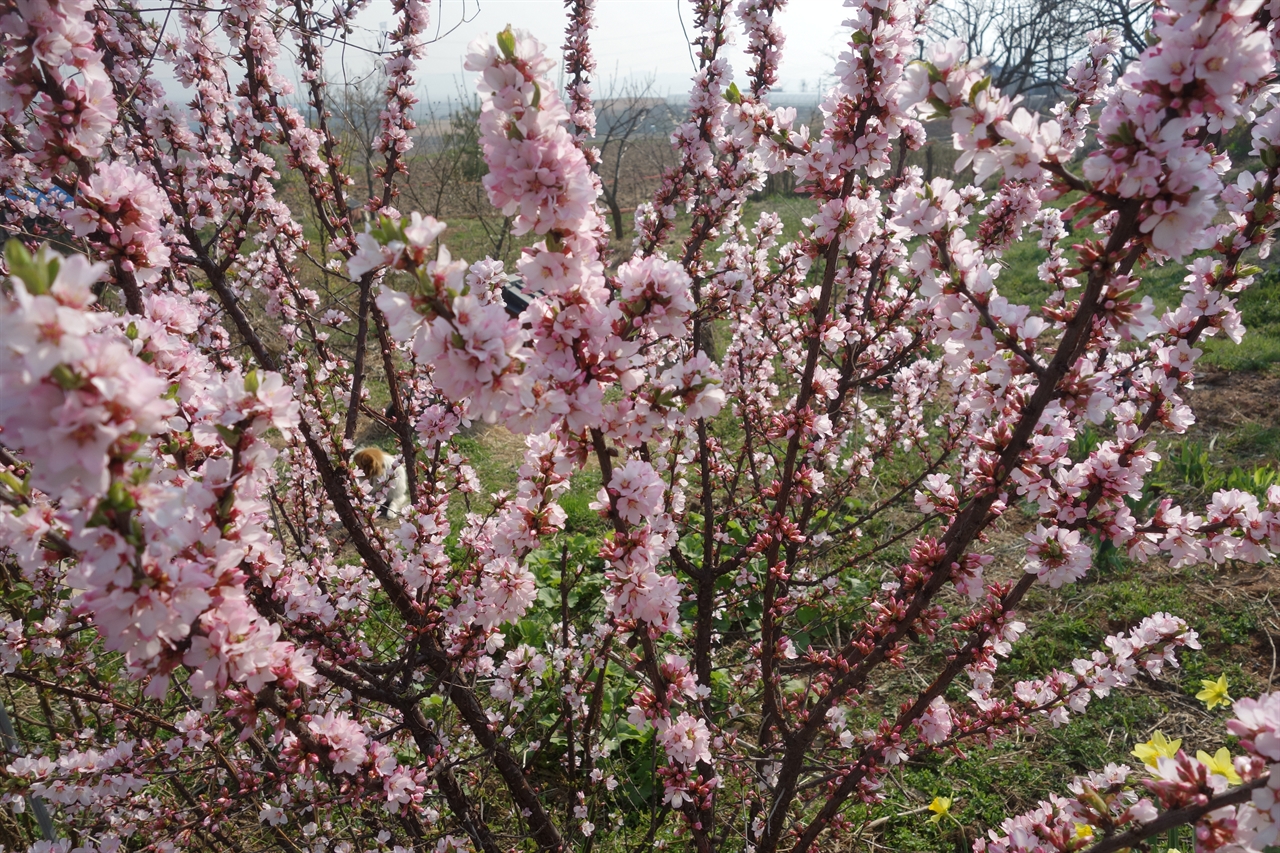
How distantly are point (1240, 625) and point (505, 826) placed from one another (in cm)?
506

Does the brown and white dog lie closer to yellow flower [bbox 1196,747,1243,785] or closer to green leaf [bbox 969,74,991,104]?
green leaf [bbox 969,74,991,104]

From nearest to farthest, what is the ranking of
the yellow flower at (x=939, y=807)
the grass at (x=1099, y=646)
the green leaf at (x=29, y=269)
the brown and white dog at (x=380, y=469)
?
the green leaf at (x=29, y=269), the yellow flower at (x=939, y=807), the grass at (x=1099, y=646), the brown and white dog at (x=380, y=469)

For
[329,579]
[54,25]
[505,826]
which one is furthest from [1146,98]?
→ [505,826]

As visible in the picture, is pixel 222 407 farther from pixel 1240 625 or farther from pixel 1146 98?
pixel 1240 625

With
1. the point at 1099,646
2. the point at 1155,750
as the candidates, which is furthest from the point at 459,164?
the point at 1155,750

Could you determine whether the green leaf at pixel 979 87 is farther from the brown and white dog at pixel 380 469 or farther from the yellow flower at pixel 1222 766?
the brown and white dog at pixel 380 469

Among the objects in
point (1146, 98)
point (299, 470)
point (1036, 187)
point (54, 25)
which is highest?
point (299, 470)

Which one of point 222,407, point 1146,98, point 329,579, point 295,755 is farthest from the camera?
point 329,579

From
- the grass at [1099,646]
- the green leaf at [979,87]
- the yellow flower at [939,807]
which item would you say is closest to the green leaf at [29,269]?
the green leaf at [979,87]

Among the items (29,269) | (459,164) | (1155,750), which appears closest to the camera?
(29,269)

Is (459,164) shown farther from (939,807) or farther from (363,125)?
(939,807)

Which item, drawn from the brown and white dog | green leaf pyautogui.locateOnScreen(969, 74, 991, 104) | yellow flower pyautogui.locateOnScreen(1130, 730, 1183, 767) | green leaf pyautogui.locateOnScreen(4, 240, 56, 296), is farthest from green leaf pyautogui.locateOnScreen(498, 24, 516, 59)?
the brown and white dog

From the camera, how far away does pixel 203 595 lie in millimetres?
1148

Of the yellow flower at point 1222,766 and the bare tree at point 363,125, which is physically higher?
the bare tree at point 363,125
